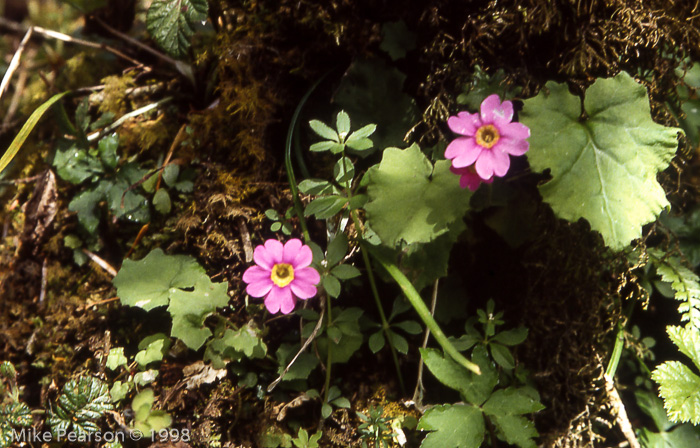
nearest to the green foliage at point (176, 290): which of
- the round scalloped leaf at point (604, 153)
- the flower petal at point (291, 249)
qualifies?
the flower petal at point (291, 249)

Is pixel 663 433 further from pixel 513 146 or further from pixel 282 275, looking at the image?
pixel 282 275

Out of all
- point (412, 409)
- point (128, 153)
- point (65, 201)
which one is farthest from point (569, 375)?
point (65, 201)

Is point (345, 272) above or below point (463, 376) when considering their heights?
above

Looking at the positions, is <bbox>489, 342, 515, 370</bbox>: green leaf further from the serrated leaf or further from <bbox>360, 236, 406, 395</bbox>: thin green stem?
the serrated leaf

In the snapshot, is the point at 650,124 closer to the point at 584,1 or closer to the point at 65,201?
the point at 584,1

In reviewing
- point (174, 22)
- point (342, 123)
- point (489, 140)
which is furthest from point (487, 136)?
point (174, 22)

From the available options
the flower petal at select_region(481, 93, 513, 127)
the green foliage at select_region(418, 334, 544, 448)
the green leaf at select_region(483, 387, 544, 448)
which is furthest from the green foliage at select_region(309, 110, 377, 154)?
the green leaf at select_region(483, 387, 544, 448)

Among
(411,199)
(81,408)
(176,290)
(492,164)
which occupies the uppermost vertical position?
(492,164)
